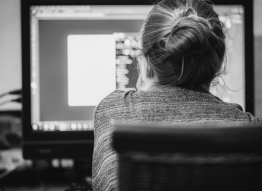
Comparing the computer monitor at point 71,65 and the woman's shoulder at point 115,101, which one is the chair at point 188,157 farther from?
the computer monitor at point 71,65

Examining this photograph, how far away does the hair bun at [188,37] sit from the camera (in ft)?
1.76

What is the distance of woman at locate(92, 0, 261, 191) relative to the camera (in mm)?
548

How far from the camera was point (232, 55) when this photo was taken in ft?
3.16

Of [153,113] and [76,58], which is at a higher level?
[76,58]

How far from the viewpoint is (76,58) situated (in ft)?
3.04

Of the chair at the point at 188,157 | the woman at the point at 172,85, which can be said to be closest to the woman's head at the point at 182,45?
the woman at the point at 172,85

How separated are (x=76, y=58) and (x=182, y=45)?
0.46m

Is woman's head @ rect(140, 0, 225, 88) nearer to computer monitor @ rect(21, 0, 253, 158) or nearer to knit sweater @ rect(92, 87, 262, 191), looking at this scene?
knit sweater @ rect(92, 87, 262, 191)

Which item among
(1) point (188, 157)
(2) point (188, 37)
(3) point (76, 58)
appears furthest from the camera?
(3) point (76, 58)

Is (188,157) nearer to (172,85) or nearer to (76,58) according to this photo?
(172,85)

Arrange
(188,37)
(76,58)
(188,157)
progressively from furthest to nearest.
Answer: (76,58) → (188,37) → (188,157)

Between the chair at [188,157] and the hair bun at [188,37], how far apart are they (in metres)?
0.22

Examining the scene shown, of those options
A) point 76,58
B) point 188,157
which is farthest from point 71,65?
point 188,157

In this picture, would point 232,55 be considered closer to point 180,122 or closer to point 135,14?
point 135,14
